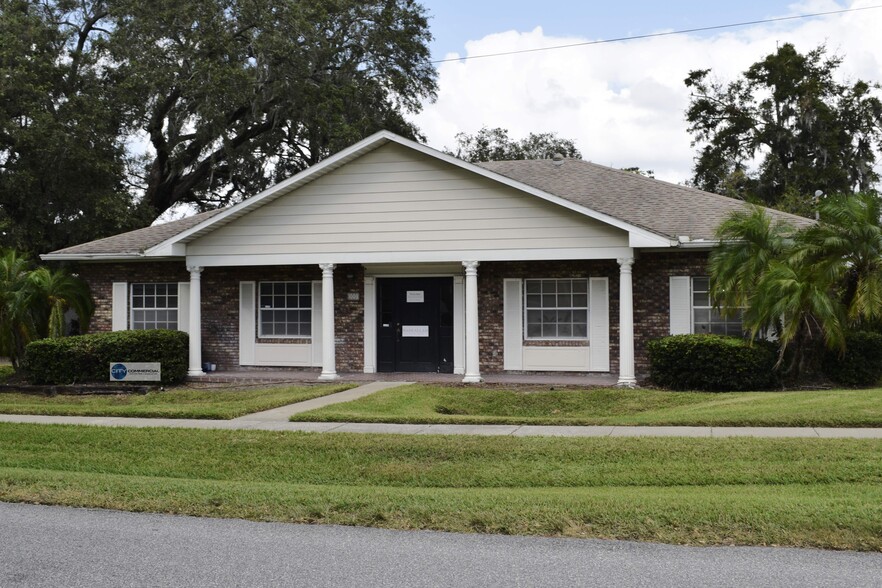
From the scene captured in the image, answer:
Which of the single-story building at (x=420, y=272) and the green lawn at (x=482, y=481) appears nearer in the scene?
the green lawn at (x=482, y=481)

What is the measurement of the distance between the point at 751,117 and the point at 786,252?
93.5 ft

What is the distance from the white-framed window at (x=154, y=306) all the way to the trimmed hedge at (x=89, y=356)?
1959 millimetres

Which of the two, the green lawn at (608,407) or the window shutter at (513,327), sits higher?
the window shutter at (513,327)

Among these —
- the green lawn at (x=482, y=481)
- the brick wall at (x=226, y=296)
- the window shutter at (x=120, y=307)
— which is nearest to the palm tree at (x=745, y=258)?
the green lawn at (x=482, y=481)

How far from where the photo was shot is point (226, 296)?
20.5 m

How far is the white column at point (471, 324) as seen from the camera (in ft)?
57.9

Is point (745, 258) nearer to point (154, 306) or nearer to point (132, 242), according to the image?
point (154, 306)

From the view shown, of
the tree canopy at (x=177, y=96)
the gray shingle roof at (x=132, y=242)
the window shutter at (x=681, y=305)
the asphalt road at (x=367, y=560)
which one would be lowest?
the asphalt road at (x=367, y=560)

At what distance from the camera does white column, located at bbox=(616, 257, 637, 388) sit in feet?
55.8

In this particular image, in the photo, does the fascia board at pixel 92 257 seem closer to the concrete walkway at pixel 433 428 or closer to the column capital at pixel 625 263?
the concrete walkway at pixel 433 428

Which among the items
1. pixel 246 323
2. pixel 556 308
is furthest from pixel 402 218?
pixel 246 323

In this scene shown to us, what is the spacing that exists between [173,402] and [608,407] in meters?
7.37

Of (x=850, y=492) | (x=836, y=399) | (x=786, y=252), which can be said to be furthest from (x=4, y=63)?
(x=850, y=492)

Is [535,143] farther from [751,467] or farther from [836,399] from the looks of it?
[751,467]
